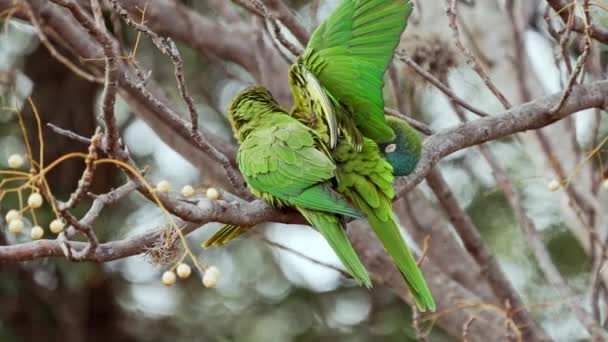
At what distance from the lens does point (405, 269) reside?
2.31 metres

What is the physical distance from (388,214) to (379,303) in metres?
3.36

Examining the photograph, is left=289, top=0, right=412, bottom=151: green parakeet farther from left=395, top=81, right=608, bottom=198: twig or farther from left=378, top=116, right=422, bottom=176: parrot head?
left=395, top=81, right=608, bottom=198: twig

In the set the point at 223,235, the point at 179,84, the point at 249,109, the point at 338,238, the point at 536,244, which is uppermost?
the point at 179,84

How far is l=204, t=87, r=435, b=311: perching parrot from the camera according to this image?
221 centimetres

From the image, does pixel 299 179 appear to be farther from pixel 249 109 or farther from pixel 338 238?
pixel 249 109

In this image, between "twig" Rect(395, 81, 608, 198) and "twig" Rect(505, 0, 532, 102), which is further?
"twig" Rect(505, 0, 532, 102)

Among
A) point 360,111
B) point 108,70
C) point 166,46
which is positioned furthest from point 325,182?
point 108,70

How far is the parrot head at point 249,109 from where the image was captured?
8.40 feet

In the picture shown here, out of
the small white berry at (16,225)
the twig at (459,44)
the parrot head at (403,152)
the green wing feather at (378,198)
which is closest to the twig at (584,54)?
the twig at (459,44)

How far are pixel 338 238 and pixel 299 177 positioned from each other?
201 millimetres

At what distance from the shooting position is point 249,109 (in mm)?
2584

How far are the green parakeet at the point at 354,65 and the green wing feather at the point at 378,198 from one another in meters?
0.06

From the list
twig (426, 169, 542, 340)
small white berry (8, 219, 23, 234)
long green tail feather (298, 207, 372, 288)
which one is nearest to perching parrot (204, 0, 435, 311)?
long green tail feather (298, 207, 372, 288)

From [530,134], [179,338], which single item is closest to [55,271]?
[179,338]
